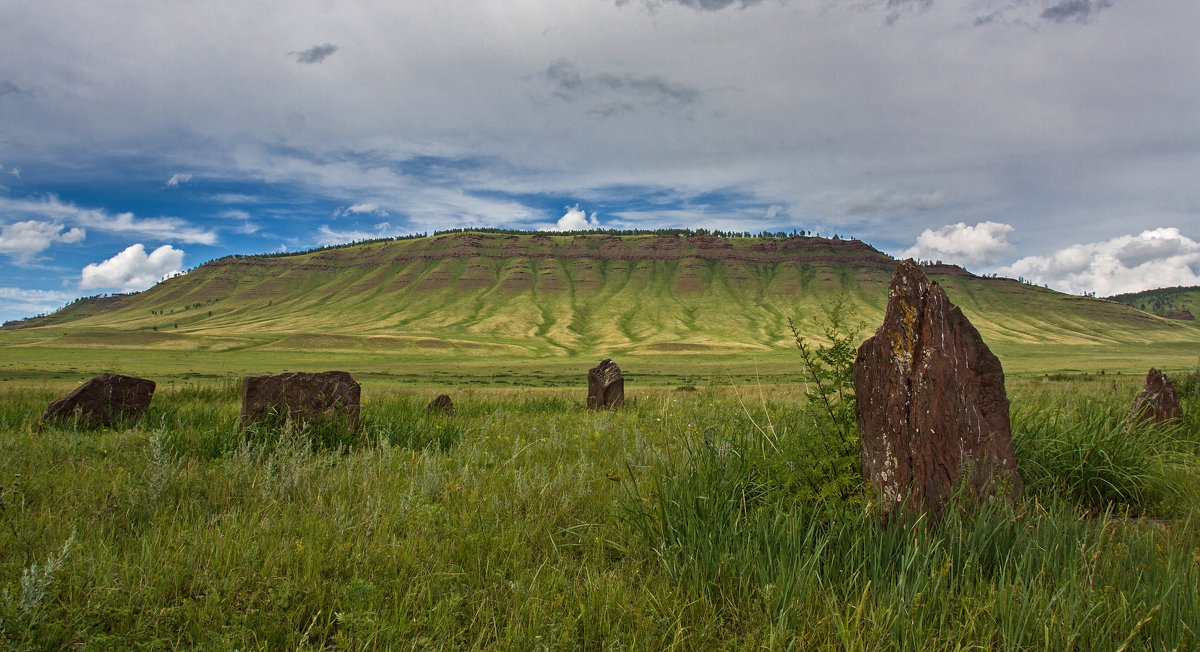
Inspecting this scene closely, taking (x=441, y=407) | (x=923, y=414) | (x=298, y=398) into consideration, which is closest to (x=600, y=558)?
(x=923, y=414)

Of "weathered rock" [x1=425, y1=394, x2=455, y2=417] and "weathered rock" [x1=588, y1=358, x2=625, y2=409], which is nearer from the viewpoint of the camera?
"weathered rock" [x1=425, y1=394, x2=455, y2=417]

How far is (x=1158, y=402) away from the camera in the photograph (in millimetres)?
7059

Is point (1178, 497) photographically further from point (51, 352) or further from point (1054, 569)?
point (51, 352)

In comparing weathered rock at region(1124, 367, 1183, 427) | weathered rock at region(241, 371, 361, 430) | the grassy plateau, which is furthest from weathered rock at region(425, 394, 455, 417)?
weathered rock at region(1124, 367, 1183, 427)

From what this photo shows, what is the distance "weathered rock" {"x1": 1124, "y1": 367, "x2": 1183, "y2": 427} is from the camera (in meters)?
6.82

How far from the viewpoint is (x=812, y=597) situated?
274cm

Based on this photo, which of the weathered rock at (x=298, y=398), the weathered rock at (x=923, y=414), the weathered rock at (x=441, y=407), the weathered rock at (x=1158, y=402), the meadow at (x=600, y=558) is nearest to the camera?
the meadow at (x=600, y=558)

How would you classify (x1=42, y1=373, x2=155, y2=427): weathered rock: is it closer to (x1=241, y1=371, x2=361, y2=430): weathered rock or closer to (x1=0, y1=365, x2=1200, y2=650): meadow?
(x1=241, y1=371, x2=361, y2=430): weathered rock

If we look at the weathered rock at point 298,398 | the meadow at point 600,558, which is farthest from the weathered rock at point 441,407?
the meadow at point 600,558

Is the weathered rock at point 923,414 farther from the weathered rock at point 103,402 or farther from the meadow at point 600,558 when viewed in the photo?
the weathered rock at point 103,402

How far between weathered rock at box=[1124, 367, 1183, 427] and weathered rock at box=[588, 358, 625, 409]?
8371 mm

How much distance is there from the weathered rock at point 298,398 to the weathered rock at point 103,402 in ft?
9.25

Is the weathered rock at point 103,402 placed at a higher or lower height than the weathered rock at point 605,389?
higher

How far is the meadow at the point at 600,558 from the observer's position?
99.3 inches
